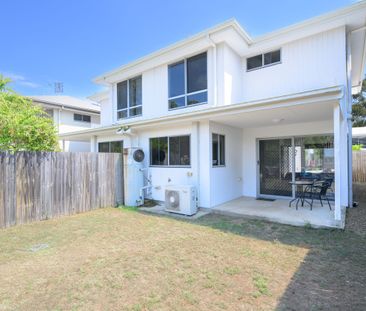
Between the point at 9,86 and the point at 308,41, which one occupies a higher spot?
the point at 308,41

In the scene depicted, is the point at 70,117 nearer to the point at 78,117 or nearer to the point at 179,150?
the point at 78,117

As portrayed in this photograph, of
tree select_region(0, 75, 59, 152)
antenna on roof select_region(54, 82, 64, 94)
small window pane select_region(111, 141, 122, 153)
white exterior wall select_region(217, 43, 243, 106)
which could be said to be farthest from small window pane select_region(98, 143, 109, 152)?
antenna on roof select_region(54, 82, 64, 94)

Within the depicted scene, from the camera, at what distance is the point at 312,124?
770 centimetres

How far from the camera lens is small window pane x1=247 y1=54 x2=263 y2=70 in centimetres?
852

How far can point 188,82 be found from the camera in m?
8.48

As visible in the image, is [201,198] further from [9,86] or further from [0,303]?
[9,86]

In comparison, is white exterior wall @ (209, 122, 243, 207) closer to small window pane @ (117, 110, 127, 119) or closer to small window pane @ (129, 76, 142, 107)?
small window pane @ (129, 76, 142, 107)

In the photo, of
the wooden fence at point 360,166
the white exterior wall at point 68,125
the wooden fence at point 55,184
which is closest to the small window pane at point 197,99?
the wooden fence at point 55,184

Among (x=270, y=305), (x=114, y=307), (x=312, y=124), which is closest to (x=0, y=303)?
(x=114, y=307)

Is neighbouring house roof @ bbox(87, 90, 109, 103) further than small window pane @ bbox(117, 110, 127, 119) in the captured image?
Yes

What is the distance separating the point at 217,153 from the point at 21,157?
5684 millimetres

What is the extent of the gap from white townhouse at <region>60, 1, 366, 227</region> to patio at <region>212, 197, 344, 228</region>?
34mm

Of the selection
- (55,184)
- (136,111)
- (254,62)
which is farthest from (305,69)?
(55,184)

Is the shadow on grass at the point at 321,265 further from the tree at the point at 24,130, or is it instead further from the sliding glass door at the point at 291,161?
the tree at the point at 24,130
